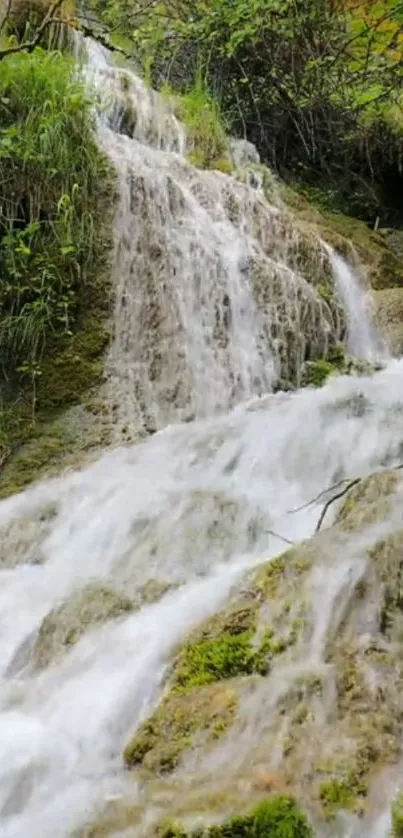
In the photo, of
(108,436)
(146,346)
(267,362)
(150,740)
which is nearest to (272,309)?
(267,362)

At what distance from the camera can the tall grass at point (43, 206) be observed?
194 inches

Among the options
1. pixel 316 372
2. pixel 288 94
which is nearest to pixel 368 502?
pixel 316 372

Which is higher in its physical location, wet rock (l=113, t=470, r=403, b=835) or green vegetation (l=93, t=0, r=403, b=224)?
green vegetation (l=93, t=0, r=403, b=224)

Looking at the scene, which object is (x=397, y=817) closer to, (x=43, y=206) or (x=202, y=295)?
(x=202, y=295)

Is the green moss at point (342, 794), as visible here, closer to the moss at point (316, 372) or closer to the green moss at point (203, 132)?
the moss at point (316, 372)

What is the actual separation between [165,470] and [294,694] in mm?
2138

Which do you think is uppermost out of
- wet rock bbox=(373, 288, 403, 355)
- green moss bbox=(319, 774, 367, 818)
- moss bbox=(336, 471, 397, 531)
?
wet rock bbox=(373, 288, 403, 355)

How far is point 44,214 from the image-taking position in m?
5.17

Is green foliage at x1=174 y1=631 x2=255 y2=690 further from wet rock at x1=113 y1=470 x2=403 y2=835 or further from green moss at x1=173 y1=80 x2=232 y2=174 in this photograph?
green moss at x1=173 y1=80 x2=232 y2=174

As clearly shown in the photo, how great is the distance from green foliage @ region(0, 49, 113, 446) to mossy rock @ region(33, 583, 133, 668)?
2.17m

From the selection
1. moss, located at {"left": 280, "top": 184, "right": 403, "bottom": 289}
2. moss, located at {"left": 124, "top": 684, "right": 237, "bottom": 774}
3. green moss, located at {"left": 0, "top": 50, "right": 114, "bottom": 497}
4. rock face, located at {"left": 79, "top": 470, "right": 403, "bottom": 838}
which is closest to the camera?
rock face, located at {"left": 79, "top": 470, "right": 403, "bottom": 838}

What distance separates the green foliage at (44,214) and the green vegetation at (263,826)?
347 cm

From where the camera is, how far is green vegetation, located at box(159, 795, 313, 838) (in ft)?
5.18

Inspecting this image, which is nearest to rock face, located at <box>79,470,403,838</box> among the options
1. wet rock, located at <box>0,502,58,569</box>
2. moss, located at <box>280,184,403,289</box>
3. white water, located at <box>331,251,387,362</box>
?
wet rock, located at <box>0,502,58,569</box>
